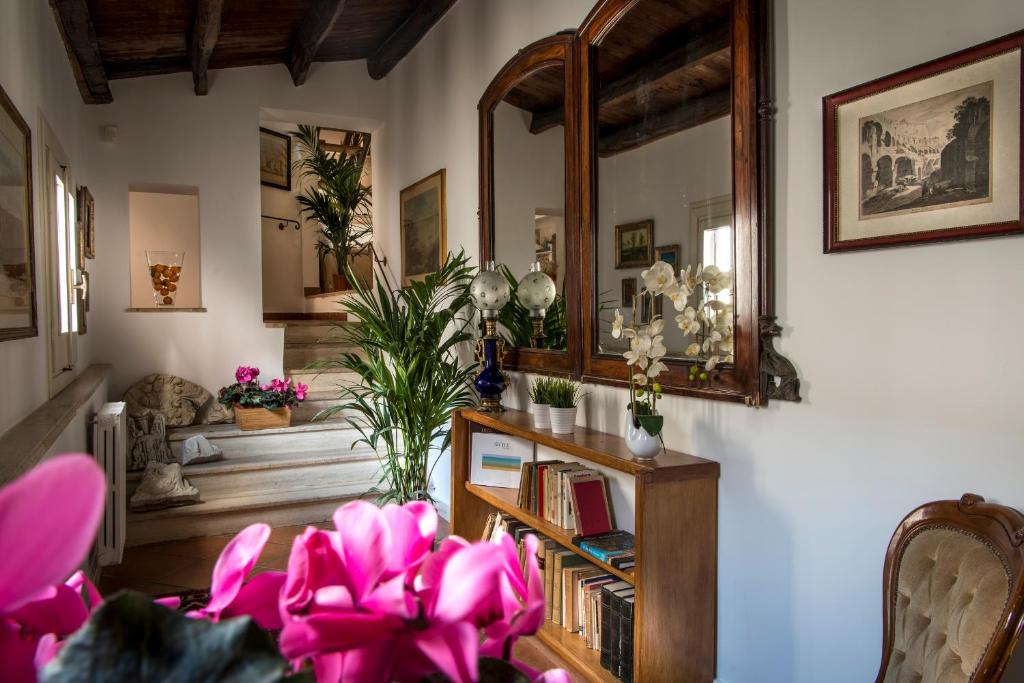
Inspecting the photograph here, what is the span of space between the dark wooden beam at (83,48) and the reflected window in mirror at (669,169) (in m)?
2.78

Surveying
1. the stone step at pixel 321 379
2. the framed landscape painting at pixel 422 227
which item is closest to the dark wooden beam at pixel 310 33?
the framed landscape painting at pixel 422 227

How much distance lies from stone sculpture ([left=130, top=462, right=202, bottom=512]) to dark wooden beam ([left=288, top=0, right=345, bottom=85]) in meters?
3.13

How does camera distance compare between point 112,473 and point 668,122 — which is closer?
point 668,122

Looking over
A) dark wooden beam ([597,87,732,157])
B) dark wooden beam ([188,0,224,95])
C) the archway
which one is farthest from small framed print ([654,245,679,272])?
dark wooden beam ([188,0,224,95])

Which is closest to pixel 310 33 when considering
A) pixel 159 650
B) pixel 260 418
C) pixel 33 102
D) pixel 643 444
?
pixel 33 102

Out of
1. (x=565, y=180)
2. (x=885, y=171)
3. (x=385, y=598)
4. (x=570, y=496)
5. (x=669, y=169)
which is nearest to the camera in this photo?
(x=385, y=598)

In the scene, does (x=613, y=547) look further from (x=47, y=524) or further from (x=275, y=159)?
(x=275, y=159)

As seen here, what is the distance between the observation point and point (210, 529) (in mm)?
4480

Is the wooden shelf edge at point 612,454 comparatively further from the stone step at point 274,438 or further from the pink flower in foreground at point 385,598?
the stone step at point 274,438

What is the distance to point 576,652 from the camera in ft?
9.27

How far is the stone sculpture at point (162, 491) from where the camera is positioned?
14.4 ft

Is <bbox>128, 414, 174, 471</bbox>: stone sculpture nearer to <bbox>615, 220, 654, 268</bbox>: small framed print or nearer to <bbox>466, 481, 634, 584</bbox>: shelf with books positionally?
<bbox>466, 481, 634, 584</bbox>: shelf with books

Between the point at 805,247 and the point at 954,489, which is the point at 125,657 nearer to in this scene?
the point at 954,489

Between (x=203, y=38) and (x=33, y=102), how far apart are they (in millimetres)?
1934
